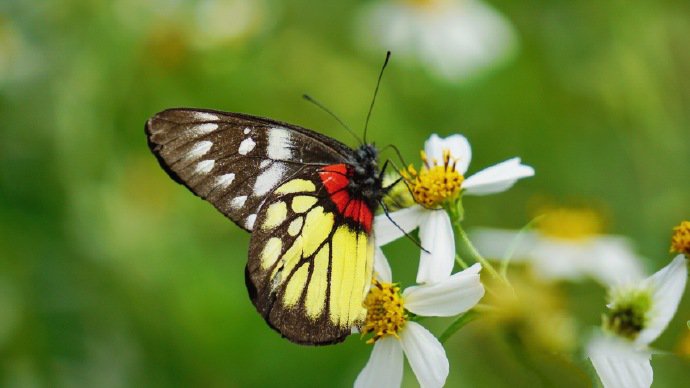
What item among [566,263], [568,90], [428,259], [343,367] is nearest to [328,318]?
[428,259]

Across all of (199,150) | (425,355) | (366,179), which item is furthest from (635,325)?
(199,150)

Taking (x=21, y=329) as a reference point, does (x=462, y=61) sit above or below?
above

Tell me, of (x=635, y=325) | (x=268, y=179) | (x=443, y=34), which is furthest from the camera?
(x=443, y=34)

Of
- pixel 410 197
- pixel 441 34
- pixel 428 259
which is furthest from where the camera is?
pixel 441 34

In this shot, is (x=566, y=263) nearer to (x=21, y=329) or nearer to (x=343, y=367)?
(x=343, y=367)

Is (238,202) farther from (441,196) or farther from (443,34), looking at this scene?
(443,34)

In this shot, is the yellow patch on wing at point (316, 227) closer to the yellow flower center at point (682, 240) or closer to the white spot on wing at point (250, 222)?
the white spot on wing at point (250, 222)
